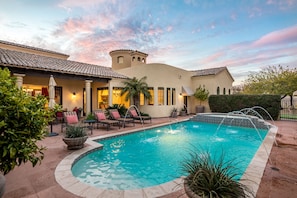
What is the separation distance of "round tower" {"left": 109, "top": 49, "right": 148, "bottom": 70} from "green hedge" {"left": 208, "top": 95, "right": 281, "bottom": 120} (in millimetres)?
13136

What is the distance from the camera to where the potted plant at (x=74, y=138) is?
6.59 m

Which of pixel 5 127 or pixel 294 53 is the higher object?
pixel 294 53

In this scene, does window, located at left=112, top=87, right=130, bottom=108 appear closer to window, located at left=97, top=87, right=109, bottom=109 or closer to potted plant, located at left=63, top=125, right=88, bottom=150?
window, located at left=97, top=87, right=109, bottom=109

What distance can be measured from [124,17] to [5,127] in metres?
13.7

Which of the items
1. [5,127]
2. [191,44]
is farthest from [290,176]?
[191,44]

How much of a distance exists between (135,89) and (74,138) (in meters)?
10.7

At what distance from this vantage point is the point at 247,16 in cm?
1227

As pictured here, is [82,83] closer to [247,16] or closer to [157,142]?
[157,142]

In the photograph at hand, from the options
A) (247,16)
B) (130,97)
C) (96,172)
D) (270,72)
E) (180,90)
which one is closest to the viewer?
(96,172)

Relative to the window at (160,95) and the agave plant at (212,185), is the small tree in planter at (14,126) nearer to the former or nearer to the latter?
the agave plant at (212,185)

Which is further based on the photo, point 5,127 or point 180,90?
point 180,90

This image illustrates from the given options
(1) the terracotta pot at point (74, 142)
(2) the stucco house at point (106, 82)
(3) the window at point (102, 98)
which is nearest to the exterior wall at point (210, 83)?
(2) the stucco house at point (106, 82)

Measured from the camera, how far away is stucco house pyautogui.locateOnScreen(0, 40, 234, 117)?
46.7ft

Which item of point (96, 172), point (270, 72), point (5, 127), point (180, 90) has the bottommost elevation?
point (96, 172)
